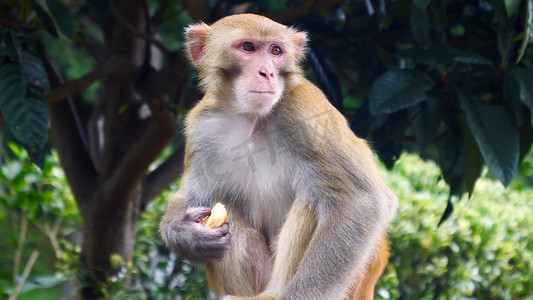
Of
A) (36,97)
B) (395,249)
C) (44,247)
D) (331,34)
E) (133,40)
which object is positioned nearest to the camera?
(36,97)

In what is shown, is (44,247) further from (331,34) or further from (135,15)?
(331,34)

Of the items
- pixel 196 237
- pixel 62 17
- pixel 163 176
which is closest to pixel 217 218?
pixel 196 237

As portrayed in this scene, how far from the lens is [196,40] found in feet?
9.77

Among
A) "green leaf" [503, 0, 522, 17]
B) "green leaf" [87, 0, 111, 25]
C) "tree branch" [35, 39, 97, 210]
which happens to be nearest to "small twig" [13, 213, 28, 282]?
"tree branch" [35, 39, 97, 210]

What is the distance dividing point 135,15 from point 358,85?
1.89 metres

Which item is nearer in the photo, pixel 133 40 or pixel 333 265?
pixel 333 265

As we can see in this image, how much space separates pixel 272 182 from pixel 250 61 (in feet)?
1.90

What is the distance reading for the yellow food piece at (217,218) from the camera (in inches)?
105

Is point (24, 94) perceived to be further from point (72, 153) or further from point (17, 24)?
point (72, 153)

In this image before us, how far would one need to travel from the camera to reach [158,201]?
17.4 ft

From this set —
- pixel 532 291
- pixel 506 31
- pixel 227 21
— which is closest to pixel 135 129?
pixel 227 21

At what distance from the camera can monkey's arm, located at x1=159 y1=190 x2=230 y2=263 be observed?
264 cm

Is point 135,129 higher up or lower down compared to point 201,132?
lower down

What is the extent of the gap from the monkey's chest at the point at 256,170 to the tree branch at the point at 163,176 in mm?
1492
